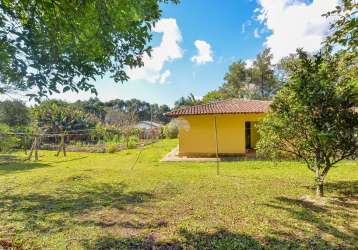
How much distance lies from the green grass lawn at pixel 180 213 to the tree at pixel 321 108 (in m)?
1.31

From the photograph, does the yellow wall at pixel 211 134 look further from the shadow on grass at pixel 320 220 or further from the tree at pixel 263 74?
the tree at pixel 263 74

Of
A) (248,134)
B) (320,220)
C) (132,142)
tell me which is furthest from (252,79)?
(320,220)

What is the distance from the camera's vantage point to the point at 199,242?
459cm

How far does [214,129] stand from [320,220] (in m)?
13.0

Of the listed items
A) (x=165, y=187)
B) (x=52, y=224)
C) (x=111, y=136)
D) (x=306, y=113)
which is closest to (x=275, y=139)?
(x=306, y=113)

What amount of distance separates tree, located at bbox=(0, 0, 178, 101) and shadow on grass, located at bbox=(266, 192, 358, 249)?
4184mm

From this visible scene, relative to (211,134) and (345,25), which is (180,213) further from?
(211,134)

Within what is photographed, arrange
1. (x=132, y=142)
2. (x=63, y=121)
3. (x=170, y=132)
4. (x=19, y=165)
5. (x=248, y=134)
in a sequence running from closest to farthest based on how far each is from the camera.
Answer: (x=19, y=165) → (x=248, y=134) → (x=132, y=142) → (x=63, y=121) → (x=170, y=132)

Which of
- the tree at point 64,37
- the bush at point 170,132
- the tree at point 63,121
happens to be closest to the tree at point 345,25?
the tree at point 64,37

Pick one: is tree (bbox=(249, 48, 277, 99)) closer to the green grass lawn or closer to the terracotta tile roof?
the terracotta tile roof

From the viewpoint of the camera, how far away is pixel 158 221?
220 inches

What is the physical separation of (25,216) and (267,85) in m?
43.3

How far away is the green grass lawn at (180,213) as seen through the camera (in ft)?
15.3

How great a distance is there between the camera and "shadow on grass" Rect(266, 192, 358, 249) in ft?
15.3
